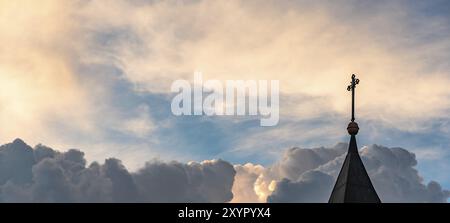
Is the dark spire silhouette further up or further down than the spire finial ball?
further down

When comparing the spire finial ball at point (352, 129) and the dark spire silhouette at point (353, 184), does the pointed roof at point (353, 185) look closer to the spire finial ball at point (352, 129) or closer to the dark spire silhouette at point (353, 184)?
the dark spire silhouette at point (353, 184)

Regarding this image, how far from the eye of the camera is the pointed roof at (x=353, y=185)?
43.1m

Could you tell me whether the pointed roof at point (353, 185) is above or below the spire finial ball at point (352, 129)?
below

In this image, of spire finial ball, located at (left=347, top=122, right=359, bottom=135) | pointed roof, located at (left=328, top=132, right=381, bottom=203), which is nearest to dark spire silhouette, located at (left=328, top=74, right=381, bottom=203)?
pointed roof, located at (left=328, top=132, right=381, bottom=203)

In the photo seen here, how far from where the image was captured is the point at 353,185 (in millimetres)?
43656

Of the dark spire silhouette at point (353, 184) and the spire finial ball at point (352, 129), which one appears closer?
the dark spire silhouette at point (353, 184)

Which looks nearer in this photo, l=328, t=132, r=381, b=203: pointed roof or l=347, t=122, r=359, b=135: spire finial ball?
l=328, t=132, r=381, b=203: pointed roof

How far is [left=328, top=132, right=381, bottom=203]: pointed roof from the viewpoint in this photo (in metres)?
43.1

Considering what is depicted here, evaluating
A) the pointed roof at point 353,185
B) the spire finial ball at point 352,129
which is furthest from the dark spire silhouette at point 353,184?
the spire finial ball at point 352,129

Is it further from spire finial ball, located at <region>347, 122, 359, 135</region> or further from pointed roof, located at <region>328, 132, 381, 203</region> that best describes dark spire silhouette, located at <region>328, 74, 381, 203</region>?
spire finial ball, located at <region>347, 122, 359, 135</region>

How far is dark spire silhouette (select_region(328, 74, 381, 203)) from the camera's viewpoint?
43.1 m
